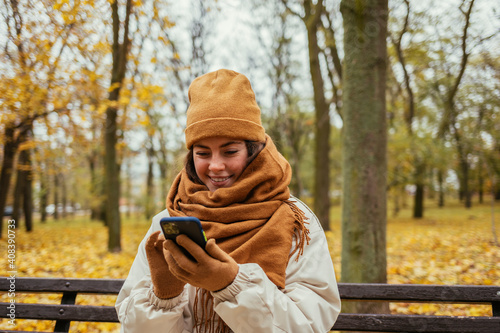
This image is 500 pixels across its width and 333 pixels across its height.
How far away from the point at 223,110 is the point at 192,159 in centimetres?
42

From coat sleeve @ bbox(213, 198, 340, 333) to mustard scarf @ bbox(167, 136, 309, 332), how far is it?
0.07 m

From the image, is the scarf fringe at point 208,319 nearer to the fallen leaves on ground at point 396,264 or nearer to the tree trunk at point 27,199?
the fallen leaves on ground at point 396,264

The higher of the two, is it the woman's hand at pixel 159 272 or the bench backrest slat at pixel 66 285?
the woman's hand at pixel 159 272

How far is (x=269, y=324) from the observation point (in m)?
1.22

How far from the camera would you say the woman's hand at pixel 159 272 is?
4.27 feet

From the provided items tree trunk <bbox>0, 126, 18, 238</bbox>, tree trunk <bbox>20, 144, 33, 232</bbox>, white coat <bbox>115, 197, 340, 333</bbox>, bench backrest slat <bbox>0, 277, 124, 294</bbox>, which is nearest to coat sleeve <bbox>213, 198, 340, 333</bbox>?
white coat <bbox>115, 197, 340, 333</bbox>

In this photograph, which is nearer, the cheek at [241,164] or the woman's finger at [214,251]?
the woman's finger at [214,251]

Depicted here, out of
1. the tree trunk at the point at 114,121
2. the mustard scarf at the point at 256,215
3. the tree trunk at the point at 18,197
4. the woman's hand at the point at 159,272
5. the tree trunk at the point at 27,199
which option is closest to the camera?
the woman's hand at the point at 159,272

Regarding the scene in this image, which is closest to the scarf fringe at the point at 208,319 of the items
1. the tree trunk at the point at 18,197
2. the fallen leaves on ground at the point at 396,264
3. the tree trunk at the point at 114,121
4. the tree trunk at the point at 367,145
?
the tree trunk at the point at 367,145

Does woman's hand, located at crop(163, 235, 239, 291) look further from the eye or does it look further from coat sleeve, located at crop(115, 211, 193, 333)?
the eye

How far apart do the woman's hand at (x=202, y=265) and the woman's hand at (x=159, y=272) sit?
0.16 m

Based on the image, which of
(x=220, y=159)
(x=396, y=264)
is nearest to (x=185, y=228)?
(x=220, y=159)

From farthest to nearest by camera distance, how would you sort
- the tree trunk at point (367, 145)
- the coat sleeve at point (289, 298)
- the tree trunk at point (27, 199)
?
the tree trunk at point (27, 199), the tree trunk at point (367, 145), the coat sleeve at point (289, 298)

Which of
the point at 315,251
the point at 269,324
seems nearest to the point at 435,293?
the point at 315,251
